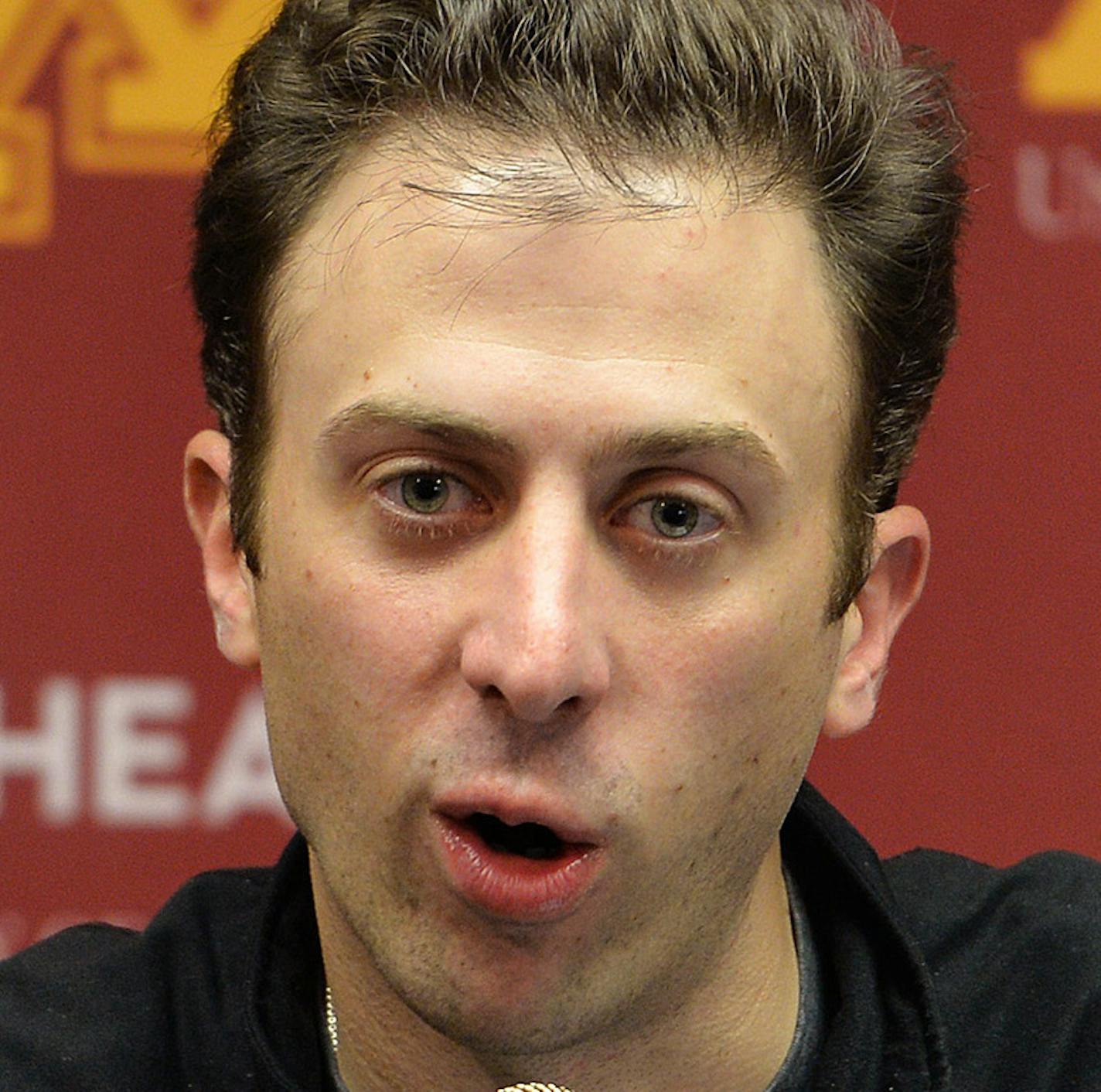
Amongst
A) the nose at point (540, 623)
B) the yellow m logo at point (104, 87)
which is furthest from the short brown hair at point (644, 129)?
the yellow m logo at point (104, 87)

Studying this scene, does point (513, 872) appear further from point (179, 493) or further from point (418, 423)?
point (179, 493)

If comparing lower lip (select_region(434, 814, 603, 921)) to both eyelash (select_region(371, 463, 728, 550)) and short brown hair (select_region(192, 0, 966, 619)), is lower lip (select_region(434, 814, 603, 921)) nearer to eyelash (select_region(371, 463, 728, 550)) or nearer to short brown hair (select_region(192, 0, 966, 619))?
eyelash (select_region(371, 463, 728, 550))

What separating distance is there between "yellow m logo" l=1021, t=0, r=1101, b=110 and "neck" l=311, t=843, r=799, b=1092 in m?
1.25

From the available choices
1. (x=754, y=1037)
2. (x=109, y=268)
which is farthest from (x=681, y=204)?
(x=109, y=268)

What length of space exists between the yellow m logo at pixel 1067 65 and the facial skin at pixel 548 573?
42.6 inches

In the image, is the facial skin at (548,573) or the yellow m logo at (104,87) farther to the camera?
the yellow m logo at (104,87)

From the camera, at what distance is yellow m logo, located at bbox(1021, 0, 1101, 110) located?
2680mm

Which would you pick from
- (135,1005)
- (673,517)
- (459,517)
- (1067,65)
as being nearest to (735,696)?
(673,517)

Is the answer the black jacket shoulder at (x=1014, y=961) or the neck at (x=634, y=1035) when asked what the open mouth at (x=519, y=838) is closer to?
the neck at (x=634, y=1035)

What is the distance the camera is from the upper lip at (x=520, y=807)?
1530 millimetres

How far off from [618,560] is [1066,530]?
1261mm

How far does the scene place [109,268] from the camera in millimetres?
2648

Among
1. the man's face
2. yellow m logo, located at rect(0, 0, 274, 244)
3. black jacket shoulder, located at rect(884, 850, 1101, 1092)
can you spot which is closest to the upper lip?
the man's face

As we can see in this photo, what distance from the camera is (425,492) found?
1.62 meters
